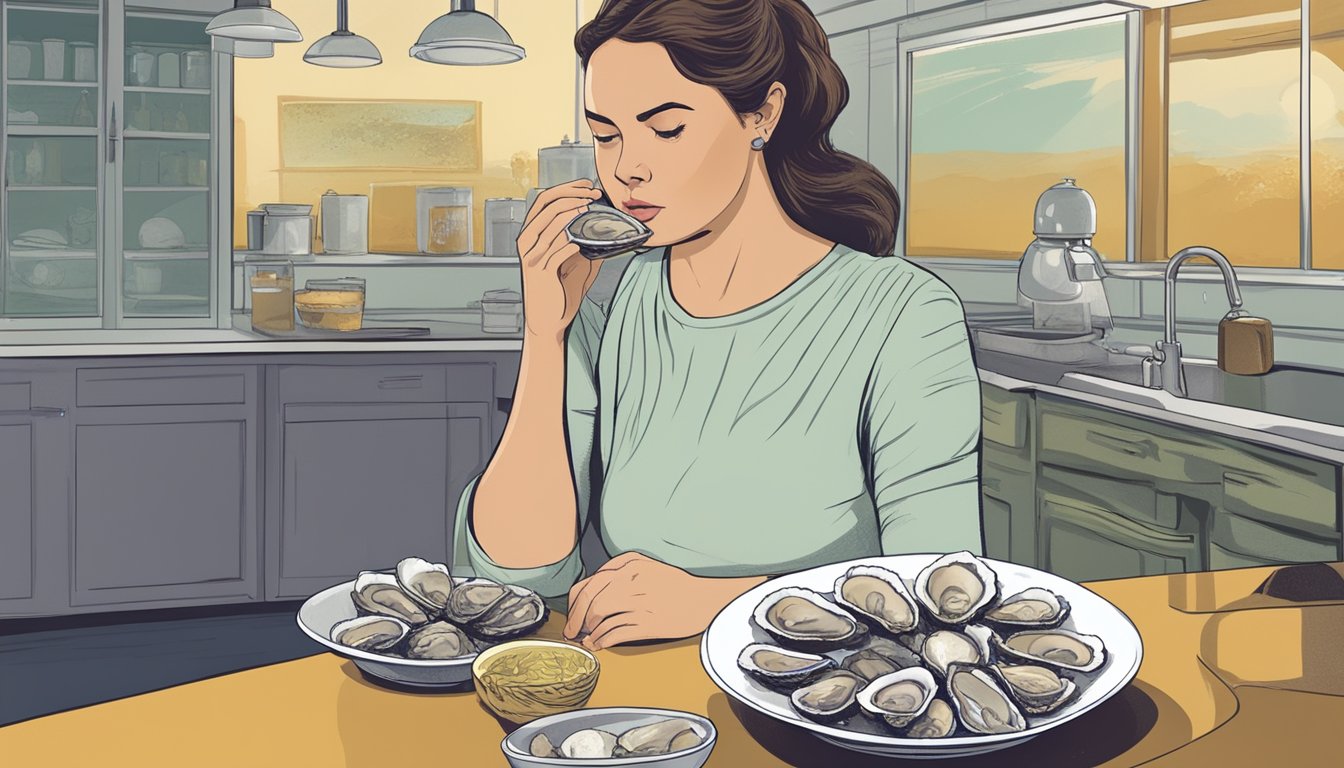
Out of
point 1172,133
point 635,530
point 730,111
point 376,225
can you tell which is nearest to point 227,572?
point 376,225

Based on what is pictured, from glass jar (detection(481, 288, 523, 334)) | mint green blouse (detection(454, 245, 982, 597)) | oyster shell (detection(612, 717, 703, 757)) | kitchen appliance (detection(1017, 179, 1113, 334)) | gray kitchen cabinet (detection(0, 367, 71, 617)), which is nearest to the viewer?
oyster shell (detection(612, 717, 703, 757))

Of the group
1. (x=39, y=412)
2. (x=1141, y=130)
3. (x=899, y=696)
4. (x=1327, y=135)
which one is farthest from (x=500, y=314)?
(x=899, y=696)

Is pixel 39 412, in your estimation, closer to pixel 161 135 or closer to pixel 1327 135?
pixel 161 135

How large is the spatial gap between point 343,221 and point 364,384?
0.92m

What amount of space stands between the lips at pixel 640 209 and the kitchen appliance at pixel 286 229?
3.44 meters

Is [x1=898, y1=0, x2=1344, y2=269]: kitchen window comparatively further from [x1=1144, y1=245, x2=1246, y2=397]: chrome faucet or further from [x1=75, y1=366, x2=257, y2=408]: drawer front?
[x1=75, y1=366, x2=257, y2=408]: drawer front

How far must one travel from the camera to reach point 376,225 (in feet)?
15.5

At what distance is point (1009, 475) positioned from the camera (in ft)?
10.1

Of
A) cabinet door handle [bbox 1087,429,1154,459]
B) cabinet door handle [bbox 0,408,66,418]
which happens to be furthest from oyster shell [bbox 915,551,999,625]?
cabinet door handle [bbox 0,408,66,418]

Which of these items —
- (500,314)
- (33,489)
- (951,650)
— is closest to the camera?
(951,650)

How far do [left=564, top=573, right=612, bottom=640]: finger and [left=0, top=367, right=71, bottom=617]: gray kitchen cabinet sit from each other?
10.5 ft

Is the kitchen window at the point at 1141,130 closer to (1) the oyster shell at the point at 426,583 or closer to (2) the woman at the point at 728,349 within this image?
(2) the woman at the point at 728,349

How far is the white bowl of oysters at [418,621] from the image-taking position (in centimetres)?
90

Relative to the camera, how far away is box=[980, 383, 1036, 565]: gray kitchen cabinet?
9.80 feet
